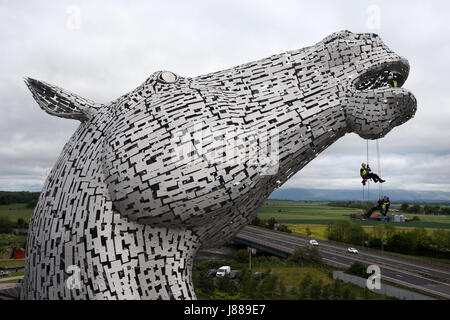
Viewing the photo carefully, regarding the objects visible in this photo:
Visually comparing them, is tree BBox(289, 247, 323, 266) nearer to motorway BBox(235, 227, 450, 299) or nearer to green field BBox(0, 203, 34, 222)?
motorway BBox(235, 227, 450, 299)

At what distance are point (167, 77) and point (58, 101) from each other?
5.49 ft

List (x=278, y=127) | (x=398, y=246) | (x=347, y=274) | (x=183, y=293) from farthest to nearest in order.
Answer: (x=398, y=246), (x=347, y=274), (x=278, y=127), (x=183, y=293)

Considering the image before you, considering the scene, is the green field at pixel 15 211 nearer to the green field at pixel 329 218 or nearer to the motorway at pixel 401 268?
the motorway at pixel 401 268

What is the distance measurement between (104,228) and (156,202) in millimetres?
704

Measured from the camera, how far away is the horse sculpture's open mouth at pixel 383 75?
14.5 feet

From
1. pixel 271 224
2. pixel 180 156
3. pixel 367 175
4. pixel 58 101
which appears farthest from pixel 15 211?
pixel 367 175

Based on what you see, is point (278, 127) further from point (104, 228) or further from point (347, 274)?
point (347, 274)

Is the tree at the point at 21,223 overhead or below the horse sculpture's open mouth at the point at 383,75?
below

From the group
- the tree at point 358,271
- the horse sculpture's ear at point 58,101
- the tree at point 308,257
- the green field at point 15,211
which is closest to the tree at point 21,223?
the green field at point 15,211

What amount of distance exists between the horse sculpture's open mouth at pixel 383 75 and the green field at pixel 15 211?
51.2m

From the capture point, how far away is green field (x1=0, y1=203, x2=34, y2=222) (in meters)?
46.0

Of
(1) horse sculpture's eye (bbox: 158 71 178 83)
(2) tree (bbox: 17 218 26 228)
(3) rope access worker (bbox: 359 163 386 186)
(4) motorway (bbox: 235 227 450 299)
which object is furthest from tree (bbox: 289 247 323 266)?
(2) tree (bbox: 17 218 26 228)

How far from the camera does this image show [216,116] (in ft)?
12.0
